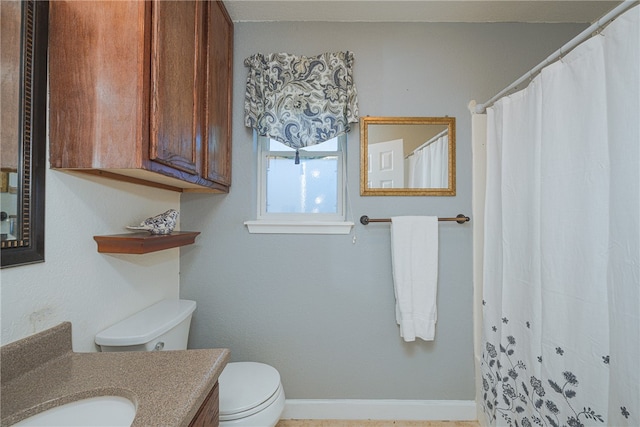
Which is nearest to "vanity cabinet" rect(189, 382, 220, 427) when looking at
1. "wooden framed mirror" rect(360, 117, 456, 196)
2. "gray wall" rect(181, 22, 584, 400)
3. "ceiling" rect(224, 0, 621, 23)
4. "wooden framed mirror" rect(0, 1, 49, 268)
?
"wooden framed mirror" rect(0, 1, 49, 268)

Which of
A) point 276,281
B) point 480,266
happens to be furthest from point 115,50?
point 480,266

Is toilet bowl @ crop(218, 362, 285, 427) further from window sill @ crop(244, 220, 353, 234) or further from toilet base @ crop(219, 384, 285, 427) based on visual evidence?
window sill @ crop(244, 220, 353, 234)

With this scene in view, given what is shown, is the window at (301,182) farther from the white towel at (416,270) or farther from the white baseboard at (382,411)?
the white baseboard at (382,411)

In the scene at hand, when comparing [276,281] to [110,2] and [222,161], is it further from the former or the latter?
[110,2]

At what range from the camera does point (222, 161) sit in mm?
1441

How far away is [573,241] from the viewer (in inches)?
37.1

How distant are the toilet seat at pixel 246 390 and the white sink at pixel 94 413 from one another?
0.48 meters

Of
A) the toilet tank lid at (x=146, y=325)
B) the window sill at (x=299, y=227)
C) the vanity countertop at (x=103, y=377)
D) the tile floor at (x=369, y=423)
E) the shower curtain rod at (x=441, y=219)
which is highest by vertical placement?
the shower curtain rod at (x=441, y=219)

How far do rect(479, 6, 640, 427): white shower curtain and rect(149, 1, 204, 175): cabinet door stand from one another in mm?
1389

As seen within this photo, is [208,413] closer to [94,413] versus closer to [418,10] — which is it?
[94,413]

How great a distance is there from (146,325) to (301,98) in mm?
1318

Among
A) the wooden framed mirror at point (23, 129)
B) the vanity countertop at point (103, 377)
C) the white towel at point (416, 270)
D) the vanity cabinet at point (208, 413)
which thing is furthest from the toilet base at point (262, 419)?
the wooden framed mirror at point (23, 129)

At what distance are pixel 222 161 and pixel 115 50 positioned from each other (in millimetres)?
655

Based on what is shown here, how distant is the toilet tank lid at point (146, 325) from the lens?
991 mm
